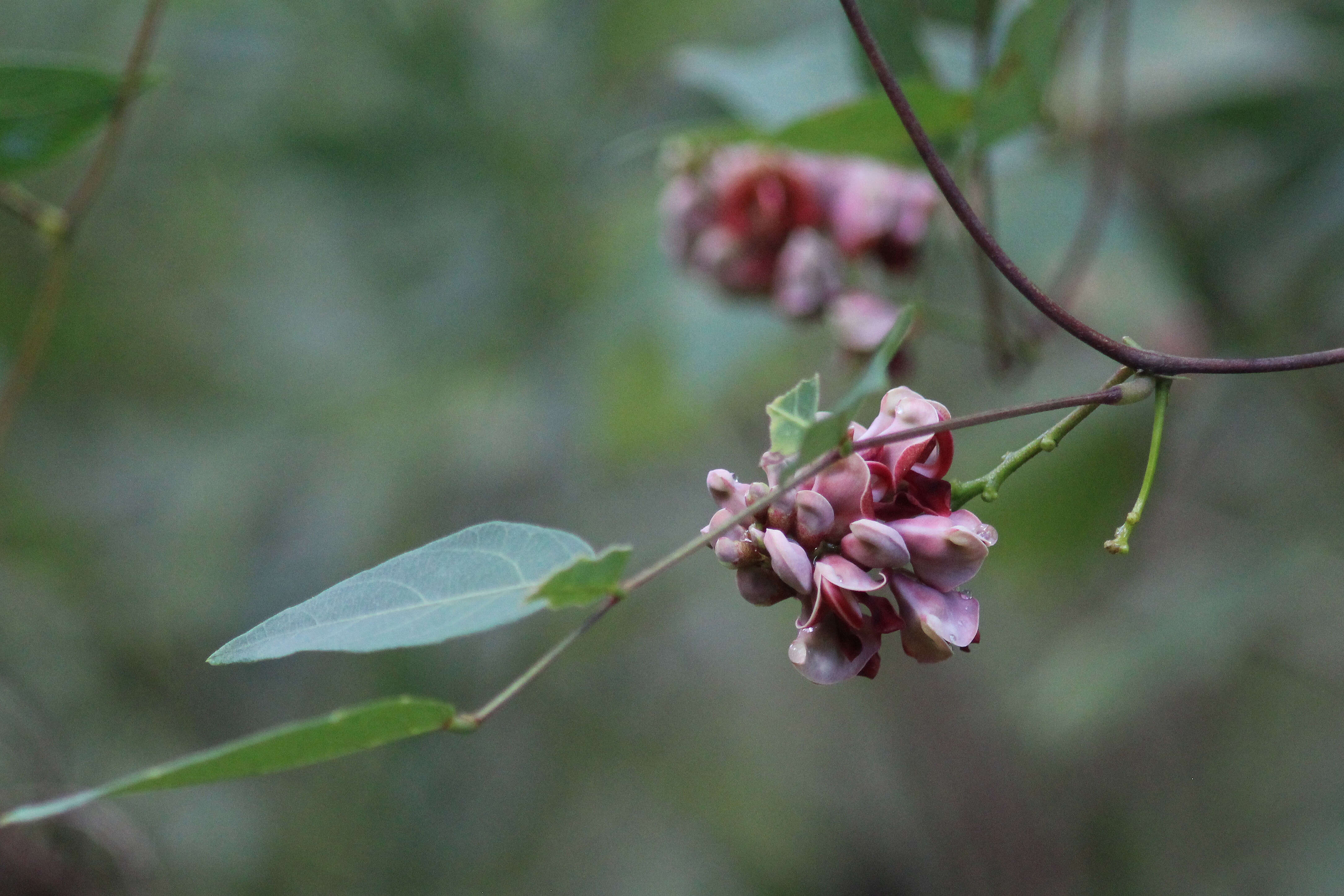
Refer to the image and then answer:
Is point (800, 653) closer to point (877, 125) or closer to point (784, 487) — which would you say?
point (784, 487)

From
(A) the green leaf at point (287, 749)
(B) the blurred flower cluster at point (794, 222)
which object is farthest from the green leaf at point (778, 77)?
(A) the green leaf at point (287, 749)

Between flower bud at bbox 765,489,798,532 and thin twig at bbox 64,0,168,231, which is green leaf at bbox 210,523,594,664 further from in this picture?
thin twig at bbox 64,0,168,231

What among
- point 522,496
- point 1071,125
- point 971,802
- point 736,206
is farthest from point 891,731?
point 736,206

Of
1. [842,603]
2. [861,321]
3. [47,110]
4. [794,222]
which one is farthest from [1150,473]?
[47,110]

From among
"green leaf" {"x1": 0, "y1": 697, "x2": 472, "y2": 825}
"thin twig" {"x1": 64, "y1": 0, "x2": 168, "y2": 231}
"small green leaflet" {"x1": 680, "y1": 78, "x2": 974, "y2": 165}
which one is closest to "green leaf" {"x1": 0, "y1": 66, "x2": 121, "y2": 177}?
"thin twig" {"x1": 64, "y1": 0, "x2": 168, "y2": 231}

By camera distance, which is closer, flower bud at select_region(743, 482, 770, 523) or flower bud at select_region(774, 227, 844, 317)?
flower bud at select_region(743, 482, 770, 523)

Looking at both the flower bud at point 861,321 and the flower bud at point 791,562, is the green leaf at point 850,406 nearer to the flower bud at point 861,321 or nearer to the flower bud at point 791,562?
the flower bud at point 791,562
